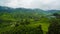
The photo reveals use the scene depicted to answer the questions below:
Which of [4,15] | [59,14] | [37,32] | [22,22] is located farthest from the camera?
[4,15]

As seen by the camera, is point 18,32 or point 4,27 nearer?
point 18,32

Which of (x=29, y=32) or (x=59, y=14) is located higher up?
(x=59, y=14)

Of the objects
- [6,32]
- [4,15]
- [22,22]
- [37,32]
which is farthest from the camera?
[4,15]

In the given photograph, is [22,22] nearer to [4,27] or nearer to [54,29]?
[4,27]

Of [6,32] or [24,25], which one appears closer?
[6,32]

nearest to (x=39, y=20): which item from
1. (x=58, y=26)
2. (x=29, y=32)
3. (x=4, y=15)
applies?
(x=29, y=32)

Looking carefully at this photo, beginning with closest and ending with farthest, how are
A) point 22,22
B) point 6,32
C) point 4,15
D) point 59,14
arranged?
point 6,32 → point 22,22 → point 59,14 → point 4,15

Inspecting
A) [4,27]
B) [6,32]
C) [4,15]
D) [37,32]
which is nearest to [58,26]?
[37,32]

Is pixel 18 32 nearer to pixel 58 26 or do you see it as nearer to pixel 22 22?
pixel 22 22

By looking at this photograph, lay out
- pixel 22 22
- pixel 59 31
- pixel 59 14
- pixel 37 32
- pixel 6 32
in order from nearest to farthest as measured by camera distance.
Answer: pixel 59 31 < pixel 37 32 < pixel 6 32 < pixel 22 22 < pixel 59 14
